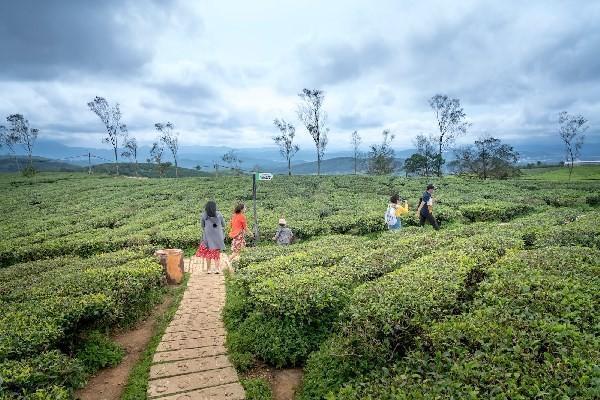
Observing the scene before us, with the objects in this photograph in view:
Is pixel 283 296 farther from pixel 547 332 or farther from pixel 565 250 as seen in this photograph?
pixel 565 250

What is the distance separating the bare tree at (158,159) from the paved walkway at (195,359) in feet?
223

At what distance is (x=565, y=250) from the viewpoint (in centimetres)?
837

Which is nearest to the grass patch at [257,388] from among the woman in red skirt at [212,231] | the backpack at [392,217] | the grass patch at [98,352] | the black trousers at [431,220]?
the grass patch at [98,352]

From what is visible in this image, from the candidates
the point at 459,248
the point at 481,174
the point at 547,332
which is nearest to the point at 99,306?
the point at 547,332

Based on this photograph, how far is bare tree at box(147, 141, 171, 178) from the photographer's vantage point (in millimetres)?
73875

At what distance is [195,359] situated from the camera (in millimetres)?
7395

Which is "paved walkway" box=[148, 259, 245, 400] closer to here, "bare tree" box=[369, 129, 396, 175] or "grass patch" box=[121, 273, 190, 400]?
"grass patch" box=[121, 273, 190, 400]

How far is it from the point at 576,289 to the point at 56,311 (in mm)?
9038

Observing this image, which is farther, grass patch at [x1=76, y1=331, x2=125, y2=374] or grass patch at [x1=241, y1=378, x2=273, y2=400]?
grass patch at [x1=76, y1=331, x2=125, y2=374]

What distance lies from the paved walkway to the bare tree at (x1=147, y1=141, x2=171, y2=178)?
6811cm

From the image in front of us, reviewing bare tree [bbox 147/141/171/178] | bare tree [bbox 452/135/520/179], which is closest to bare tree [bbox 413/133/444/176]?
bare tree [bbox 452/135/520/179]

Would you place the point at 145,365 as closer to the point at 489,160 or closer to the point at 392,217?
the point at 392,217

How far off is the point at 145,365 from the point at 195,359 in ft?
3.01

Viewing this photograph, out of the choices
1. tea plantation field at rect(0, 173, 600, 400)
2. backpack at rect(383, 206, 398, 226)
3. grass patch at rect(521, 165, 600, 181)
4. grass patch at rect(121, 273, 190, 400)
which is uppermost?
grass patch at rect(521, 165, 600, 181)
